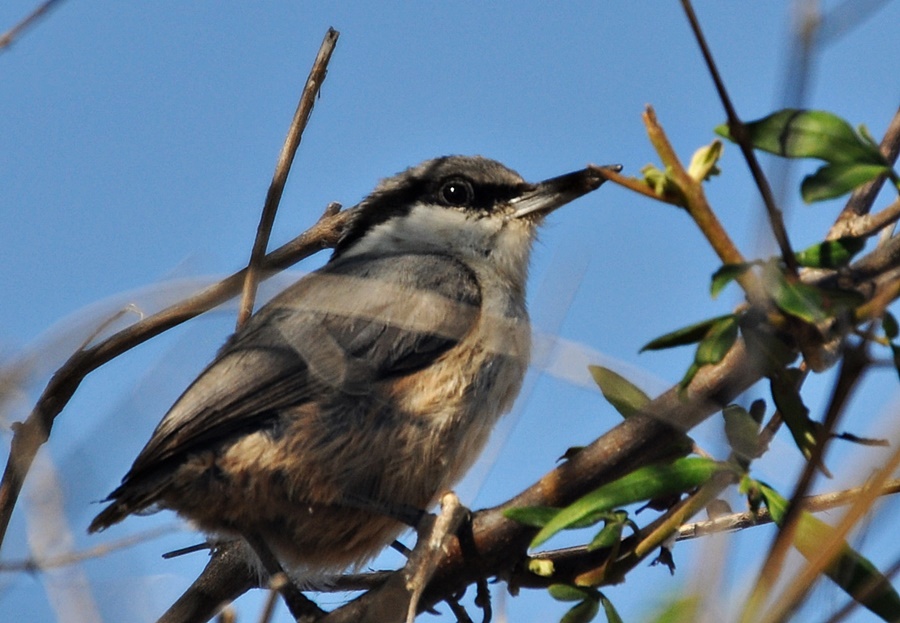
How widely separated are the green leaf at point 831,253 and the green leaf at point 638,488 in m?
0.44

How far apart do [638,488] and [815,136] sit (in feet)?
2.40

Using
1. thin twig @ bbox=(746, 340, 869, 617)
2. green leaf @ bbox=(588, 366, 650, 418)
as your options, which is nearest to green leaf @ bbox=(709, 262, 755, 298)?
thin twig @ bbox=(746, 340, 869, 617)

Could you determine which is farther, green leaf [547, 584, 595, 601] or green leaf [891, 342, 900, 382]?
green leaf [547, 584, 595, 601]

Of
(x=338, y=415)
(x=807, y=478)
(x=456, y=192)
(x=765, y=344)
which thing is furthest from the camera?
(x=456, y=192)

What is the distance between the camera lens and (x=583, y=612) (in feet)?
7.87

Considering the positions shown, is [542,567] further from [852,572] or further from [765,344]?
[765,344]

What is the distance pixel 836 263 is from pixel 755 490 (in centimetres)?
56

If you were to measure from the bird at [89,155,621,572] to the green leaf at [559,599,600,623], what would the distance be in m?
1.31

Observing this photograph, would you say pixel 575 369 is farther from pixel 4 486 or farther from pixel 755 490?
pixel 4 486

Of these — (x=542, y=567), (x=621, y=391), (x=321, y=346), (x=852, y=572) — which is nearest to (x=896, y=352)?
(x=852, y=572)

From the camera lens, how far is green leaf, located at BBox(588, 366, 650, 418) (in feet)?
8.17

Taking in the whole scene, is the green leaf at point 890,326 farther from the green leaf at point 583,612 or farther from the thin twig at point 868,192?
the green leaf at point 583,612

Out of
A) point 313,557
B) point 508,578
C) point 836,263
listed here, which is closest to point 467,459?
point 313,557

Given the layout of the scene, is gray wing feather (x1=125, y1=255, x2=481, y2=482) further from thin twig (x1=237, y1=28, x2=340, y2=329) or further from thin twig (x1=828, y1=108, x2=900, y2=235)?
thin twig (x1=828, y1=108, x2=900, y2=235)
